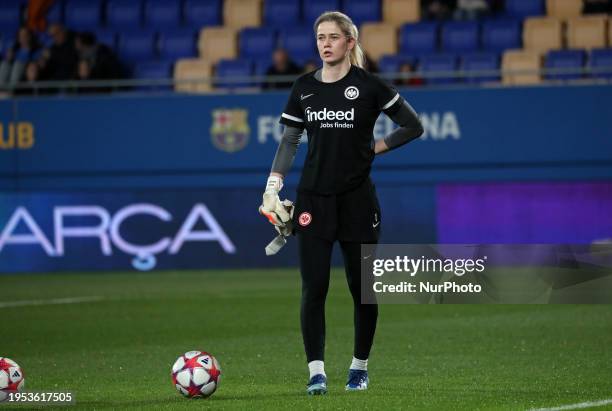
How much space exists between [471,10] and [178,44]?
5.55 metres

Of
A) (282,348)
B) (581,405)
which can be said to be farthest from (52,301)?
(581,405)

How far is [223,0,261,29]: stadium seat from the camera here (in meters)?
24.4

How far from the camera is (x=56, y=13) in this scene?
2530cm

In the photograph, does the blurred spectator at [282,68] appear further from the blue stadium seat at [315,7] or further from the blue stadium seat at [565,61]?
the blue stadium seat at [565,61]

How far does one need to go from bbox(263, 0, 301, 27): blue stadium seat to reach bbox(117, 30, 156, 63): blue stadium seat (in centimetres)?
225

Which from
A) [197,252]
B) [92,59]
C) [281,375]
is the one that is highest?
[92,59]

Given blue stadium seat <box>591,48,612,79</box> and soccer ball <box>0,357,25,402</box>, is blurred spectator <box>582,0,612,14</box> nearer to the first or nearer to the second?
blue stadium seat <box>591,48,612,79</box>

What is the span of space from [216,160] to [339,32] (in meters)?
14.8

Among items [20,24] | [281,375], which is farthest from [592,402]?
[20,24]

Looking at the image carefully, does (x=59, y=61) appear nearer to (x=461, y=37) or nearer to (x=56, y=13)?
(x=56, y=13)

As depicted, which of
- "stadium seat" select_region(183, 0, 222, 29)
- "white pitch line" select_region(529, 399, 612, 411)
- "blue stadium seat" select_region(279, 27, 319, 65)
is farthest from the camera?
"stadium seat" select_region(183, 0, 222, 29)

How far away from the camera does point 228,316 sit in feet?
47.3

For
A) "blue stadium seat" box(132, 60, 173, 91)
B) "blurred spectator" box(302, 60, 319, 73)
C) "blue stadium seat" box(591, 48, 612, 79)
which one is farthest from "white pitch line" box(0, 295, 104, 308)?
"blue stadium seat" box(591, 48, 612, 79)

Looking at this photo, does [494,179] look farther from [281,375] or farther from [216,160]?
[281,375]
